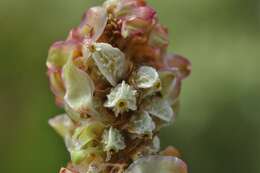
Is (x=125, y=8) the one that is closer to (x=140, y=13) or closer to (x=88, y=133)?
(x=140, y=13)

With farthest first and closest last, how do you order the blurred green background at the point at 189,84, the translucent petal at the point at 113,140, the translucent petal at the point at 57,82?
1. the blurred green background at the point at 189,84
2. the translucent petal at the point at 57,82
3. the translucent petal at the point at 113,140

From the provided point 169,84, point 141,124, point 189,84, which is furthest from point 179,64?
point 189,84

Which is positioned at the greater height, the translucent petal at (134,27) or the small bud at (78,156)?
the translucent petal at (134,27)

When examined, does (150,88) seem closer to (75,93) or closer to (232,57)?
(75,93)

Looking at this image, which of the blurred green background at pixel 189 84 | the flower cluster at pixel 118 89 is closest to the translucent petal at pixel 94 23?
the flower cluster at pixel 118 89

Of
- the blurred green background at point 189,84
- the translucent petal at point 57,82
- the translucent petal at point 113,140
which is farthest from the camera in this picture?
the blurred green background at point 189,84

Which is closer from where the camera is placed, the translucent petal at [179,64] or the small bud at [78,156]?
the small bud at [78,156]

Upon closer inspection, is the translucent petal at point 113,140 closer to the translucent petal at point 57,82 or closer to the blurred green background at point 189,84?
the translucent petal at point 57,82
